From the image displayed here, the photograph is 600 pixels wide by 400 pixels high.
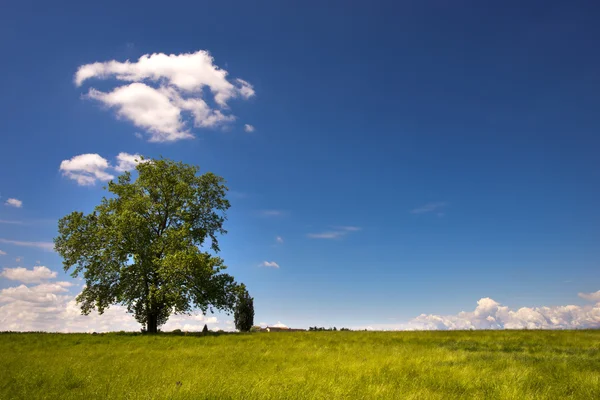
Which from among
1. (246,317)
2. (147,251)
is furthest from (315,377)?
(246,317)

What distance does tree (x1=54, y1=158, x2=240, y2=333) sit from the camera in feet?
101

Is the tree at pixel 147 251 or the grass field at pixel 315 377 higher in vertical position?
the tree at pixel 147 251

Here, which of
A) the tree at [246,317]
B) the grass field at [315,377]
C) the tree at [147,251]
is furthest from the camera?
the tree at [246,317]

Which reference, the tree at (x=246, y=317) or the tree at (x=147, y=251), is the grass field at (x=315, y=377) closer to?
the tree at (x=147, y=251)

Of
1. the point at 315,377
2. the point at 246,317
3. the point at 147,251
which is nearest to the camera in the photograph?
the point at 315,377

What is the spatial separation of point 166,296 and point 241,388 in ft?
78.0

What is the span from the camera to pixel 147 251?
31766 mm

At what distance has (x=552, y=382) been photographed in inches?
415

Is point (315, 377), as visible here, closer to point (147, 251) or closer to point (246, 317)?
point (147, 251)

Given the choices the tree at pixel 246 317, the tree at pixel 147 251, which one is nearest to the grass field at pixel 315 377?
the tree at pixel 147 251

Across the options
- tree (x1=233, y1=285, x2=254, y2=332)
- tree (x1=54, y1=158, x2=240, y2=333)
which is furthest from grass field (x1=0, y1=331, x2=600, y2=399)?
tree (x1=233, y1=285, x2=254, y2=332)

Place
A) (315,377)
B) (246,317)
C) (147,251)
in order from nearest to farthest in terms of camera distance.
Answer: (315,377) → (147,251) → (246,317)

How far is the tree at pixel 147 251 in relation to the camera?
30.8 metres

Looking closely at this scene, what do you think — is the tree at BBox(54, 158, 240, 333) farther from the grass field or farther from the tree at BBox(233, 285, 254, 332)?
the tree at BBox(233, 285, 254, 332)
